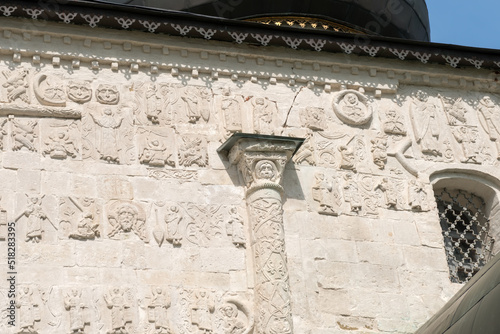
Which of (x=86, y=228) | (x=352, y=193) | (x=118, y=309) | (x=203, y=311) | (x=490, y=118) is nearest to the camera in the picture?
(x=118, y=309)

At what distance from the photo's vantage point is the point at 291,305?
1127 cm

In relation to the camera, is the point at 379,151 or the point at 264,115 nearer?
the point at 264,115

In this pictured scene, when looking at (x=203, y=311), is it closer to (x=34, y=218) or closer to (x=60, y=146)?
(x=34, y=218)

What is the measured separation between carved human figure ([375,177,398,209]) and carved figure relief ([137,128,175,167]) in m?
2.22

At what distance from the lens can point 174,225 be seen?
37.4 feet

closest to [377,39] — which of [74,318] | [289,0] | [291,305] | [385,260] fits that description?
[289,0]

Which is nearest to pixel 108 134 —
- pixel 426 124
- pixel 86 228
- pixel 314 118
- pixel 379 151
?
pixel 86 228

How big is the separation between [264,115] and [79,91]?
1.95 meters

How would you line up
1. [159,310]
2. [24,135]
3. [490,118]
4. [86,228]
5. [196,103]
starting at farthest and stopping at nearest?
[490,118], [196,103], [24,135], [86,228], [159,310]

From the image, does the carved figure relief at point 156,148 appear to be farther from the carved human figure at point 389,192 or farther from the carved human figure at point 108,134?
the carved human figure at point 389,192

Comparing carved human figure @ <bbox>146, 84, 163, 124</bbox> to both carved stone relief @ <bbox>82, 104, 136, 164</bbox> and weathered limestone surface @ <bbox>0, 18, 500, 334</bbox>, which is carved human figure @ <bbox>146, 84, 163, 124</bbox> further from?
carved stone relief @ <bbox>82, 104, 136, 164</bbox>

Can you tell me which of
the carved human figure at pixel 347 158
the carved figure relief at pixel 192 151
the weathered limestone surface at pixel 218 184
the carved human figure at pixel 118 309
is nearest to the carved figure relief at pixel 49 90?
the weathered limestone surface at pixel 218 184

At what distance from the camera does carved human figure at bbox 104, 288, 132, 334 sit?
10.7 meters

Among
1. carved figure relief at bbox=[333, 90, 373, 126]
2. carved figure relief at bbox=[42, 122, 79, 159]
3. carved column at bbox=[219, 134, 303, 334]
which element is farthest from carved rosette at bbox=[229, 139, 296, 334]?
carved figure relief at bbox=[42, 122, 79, 159]
